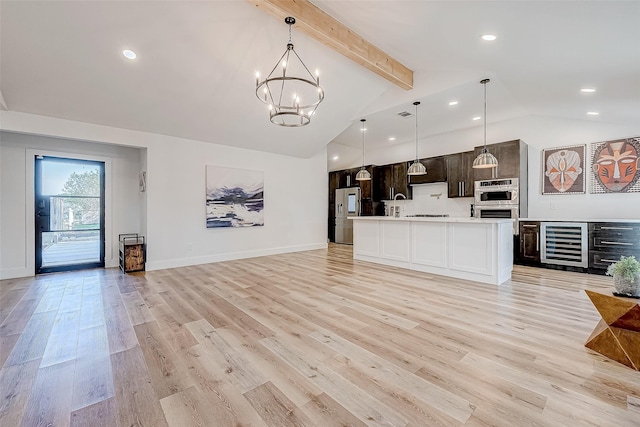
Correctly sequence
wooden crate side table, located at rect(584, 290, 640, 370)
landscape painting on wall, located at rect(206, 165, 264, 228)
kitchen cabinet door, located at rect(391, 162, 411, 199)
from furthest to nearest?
1. kitchen cabinet door, located at rect(391, 162, 411, 199)
2. landscape painting on wall, located at rect(206, 165, 264, 228)
3. wooden crate side table, located at rect(584, 290, 640, 370)

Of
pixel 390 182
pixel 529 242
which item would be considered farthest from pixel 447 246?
pixel 390 182

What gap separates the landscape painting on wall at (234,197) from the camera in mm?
6156

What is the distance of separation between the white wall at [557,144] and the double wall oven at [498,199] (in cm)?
58

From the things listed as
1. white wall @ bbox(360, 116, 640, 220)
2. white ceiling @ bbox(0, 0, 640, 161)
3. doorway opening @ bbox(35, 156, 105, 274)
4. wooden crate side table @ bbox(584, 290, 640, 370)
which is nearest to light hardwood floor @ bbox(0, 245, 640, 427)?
wooden crate side table @ bbox(584, 290, 640, 370)

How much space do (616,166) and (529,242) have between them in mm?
1961

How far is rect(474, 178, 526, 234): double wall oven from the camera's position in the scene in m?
5.71

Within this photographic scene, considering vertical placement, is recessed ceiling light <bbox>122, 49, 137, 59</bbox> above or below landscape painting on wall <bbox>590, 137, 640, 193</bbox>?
above

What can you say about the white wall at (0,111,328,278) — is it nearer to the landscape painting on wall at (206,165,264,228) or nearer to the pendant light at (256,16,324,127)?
the landscape painting on wall at (206,165,264,228)

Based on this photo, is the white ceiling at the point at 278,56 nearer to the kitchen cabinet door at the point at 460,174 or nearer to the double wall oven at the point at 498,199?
the kitchen cabinet door at the point at 460,174

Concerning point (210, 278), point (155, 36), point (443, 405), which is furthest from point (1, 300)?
point (443, 405)

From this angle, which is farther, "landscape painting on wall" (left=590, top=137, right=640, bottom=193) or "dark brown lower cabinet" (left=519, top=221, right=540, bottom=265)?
"dark brown lower cabinet" (left=519, top=221, right=540, bottom=265)

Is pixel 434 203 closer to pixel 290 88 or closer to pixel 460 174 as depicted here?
pixel 460 174

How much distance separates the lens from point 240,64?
4.20 m

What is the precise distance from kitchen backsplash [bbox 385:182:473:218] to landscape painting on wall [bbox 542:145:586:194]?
159 cm
